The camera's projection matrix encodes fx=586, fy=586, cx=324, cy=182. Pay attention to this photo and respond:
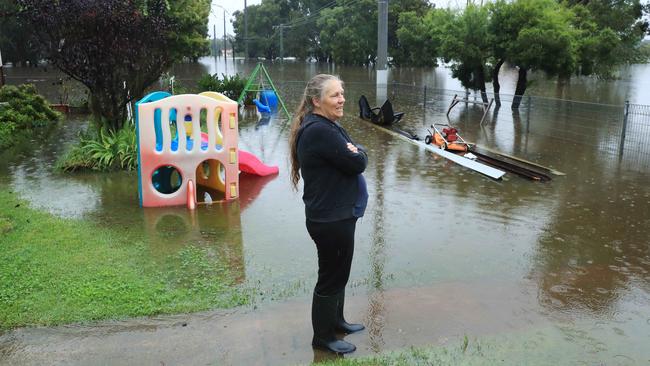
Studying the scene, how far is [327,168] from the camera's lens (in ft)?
11.1

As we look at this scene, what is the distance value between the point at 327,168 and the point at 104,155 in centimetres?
682

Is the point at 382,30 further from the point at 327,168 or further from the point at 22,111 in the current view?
the point at 327,168

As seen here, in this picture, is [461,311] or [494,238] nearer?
[461,311]

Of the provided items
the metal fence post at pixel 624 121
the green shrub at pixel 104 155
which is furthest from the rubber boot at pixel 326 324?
the metal fence post at pixel 624 121

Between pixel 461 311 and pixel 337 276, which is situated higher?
pixel 337 276

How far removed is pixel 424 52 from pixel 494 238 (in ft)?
139

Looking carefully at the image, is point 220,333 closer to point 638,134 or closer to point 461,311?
point 461,311

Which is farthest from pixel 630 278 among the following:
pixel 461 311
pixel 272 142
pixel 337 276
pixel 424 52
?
pixel 424 52

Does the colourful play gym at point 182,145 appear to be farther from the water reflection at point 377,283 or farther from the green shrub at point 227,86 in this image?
the green shrub at point 227,86

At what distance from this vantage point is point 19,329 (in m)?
3.92

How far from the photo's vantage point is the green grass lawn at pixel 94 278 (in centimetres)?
421

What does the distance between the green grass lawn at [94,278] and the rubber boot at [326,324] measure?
0.93 meters

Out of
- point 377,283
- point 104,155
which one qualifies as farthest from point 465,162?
point 104,155

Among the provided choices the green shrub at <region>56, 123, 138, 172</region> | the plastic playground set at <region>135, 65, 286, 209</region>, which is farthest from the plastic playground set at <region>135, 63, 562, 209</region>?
the green shrub at <region>56, 123, 138, 172</region>
